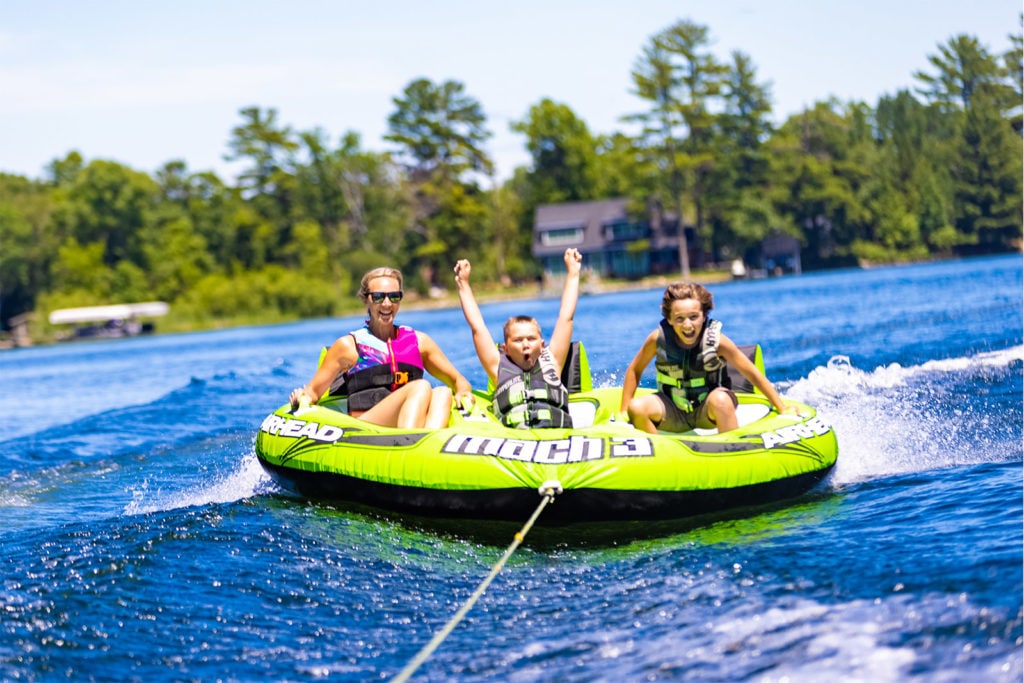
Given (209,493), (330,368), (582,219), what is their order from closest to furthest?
1. (330,368)
2. (209,493)
3. (582,219)

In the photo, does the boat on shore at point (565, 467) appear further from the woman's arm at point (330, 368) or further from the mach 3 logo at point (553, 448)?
the woman's arm at point (330, 368)

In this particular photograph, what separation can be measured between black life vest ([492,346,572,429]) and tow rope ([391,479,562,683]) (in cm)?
72

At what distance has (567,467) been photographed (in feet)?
17.3

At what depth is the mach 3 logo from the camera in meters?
5.36

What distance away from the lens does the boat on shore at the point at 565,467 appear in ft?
17.5

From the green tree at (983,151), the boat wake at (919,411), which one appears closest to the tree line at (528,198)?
the green tree at (983,151)

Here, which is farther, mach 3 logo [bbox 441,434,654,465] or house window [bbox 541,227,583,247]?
house window [bbox 541,227,583,247]

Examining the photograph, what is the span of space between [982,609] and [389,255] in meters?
59.0

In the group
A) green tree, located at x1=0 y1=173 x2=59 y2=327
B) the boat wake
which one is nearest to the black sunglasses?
the boat wake

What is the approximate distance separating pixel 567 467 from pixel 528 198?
57.2m

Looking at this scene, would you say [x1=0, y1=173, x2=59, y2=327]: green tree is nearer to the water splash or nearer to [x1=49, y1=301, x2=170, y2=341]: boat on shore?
[x1=49, y1=301, x2=170, y2=341]: boat on shore

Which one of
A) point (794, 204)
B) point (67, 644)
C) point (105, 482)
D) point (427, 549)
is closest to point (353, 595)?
point (427, 549)

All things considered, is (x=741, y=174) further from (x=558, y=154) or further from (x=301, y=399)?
(x=301, y=399)

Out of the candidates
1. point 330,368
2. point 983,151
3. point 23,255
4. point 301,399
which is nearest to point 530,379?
point 330,368
